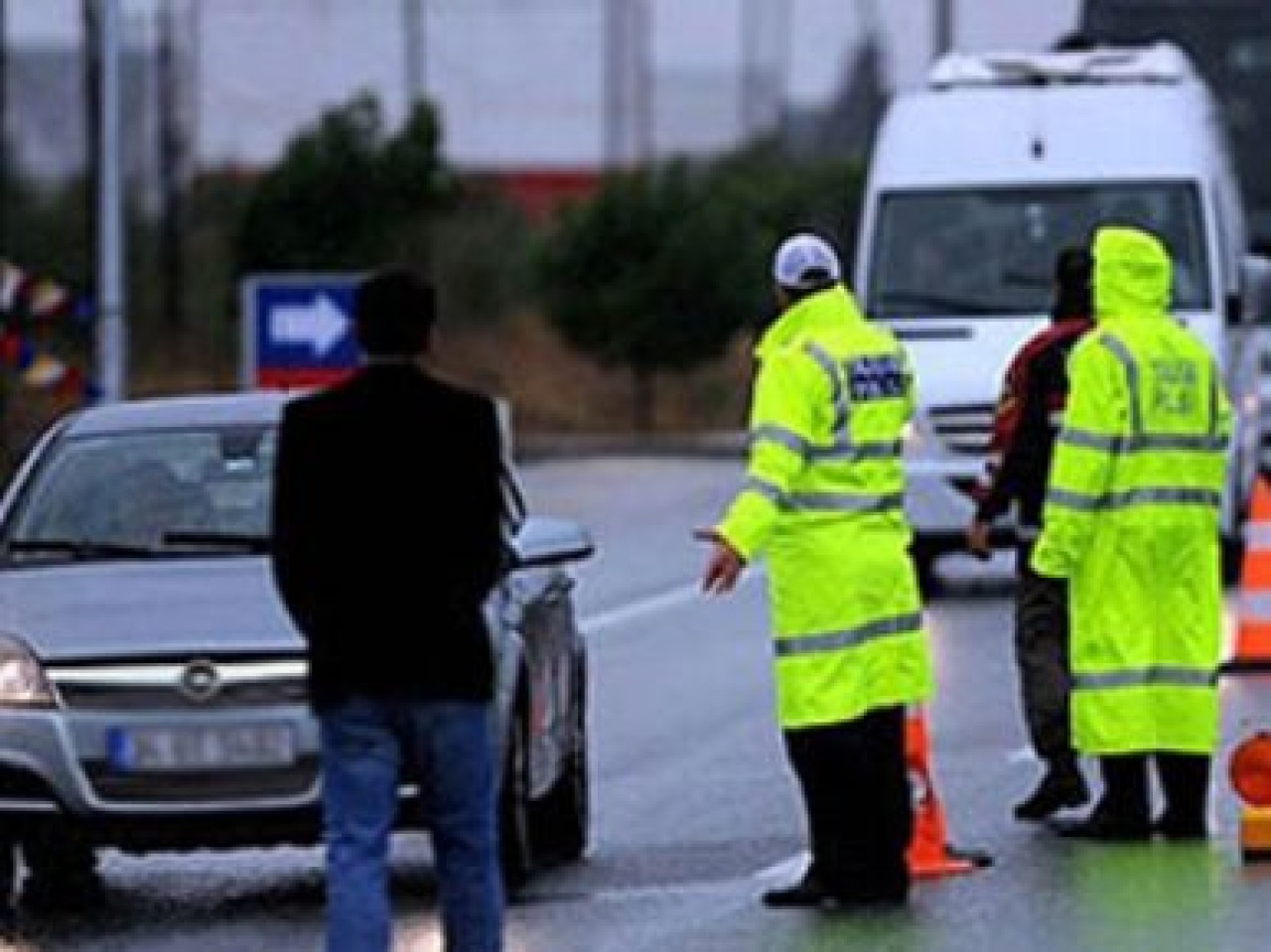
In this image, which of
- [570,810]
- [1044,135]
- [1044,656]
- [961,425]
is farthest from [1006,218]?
[570,810]

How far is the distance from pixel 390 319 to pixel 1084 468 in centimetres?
367

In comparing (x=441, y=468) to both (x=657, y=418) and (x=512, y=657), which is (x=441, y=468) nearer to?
(x=512, y=657)

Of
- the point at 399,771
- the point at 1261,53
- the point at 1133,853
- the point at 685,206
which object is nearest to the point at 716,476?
the point at 1261,53

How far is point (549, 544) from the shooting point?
43.4 ft

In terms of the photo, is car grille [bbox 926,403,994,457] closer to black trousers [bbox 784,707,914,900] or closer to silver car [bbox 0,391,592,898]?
silver car [bbox 0,391,592,898]

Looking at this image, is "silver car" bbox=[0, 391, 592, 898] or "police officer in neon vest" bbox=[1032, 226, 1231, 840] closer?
"silver car" bbox=[0, 391, 592, 898]

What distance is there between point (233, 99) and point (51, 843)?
207 feet

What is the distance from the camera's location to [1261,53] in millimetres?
35406

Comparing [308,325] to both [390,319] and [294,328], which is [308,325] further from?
[390,319]

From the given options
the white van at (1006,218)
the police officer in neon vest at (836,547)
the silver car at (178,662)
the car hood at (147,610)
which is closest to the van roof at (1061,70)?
the white van at (1006,218)

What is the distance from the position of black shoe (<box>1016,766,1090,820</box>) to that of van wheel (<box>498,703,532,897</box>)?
6.42ft

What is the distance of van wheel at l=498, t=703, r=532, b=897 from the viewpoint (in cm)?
1275

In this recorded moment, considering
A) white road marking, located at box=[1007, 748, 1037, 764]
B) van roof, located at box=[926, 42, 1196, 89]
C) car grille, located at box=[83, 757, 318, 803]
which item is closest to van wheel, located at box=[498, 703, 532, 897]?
car grille, located at box=[83, 757, 318, 803]

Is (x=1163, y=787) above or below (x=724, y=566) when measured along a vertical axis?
below
